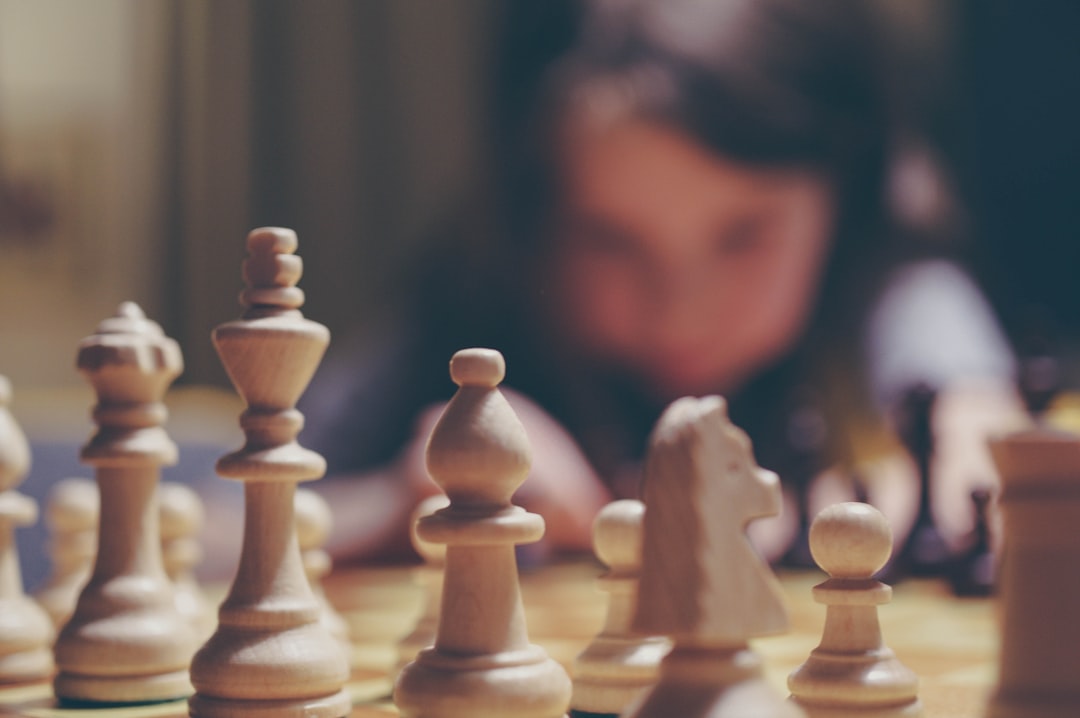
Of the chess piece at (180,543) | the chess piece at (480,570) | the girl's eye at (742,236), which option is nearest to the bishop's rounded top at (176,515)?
the chess piece at (180,543)

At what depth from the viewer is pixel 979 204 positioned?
4.29m

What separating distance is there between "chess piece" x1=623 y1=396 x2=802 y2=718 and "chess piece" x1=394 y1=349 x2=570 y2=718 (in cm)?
14

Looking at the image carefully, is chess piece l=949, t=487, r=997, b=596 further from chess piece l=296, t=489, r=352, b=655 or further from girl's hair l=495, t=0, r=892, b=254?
girl's hair l=495, t=0, r=892, b=254

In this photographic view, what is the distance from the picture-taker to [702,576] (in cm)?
55

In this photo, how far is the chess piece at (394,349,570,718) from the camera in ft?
2.25

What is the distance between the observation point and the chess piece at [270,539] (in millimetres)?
753

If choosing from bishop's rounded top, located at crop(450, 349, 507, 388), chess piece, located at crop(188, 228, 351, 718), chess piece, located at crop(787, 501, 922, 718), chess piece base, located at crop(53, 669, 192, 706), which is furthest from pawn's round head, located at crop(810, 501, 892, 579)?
chess piece base, located at crop(53, 669, 192, 706)

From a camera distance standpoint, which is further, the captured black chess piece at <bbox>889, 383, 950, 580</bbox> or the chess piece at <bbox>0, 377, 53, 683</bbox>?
the captured black chess piece at <bbox>889, 383, 950, 580</bbox>

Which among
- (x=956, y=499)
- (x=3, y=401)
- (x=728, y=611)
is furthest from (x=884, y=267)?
(x=728, y=611)

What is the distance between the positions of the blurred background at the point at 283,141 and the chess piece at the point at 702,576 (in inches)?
150

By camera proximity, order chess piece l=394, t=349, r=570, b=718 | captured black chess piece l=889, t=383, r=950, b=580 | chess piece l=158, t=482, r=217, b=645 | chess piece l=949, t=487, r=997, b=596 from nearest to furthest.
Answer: chess piece l=394, t=349, r=570, b=718, chess piece l=158, t=482, r=217, b=645, chess piece l=949, t=487, r=997, b=596, captured black chess piece l=889, t=383, r=950, b=580

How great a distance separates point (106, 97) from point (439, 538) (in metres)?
4.42

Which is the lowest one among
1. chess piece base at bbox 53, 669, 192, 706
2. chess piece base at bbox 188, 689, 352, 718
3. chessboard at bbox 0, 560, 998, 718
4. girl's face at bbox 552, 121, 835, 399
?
chessboard at bbox 0, 560, 998, 718

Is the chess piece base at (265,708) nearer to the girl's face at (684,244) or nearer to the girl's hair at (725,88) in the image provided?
the girl's face at (684,244)
